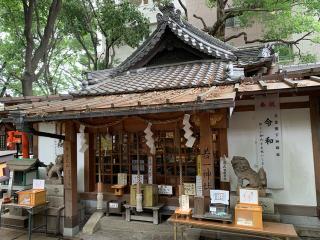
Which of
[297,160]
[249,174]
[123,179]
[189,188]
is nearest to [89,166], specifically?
[123,179]

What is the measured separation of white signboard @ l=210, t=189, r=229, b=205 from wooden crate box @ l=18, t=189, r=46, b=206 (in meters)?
4.79

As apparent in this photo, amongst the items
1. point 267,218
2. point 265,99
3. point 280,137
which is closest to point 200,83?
point 265,99

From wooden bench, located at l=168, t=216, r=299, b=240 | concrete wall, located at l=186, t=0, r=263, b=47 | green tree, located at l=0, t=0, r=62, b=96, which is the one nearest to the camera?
wooden bench, located at l=168, t=216, r=299, b=240

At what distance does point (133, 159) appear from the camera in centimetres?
813

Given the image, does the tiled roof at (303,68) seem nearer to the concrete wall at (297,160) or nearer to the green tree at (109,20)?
the concrete wall at (297,160)

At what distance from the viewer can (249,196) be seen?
17.5 ft

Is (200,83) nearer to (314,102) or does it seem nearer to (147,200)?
(314,102)

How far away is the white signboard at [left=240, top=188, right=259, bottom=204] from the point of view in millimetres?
5270

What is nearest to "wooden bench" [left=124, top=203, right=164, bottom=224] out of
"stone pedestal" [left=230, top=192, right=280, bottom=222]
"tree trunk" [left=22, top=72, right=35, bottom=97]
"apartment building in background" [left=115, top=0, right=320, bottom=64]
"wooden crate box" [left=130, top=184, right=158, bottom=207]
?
"wooden crate box" [left=130, top=184, right=158, bottom=207]

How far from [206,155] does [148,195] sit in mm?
2518

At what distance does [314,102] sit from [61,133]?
6.84 m

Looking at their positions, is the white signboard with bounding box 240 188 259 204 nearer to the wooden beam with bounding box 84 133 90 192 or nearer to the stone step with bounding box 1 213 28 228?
the wooden beam with bounding box 84 133 90 192

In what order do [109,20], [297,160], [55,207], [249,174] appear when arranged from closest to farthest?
[249,174] → [297,160] → [55,207] → [109,20]

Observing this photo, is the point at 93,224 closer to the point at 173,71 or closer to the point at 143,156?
the point at 143,156
